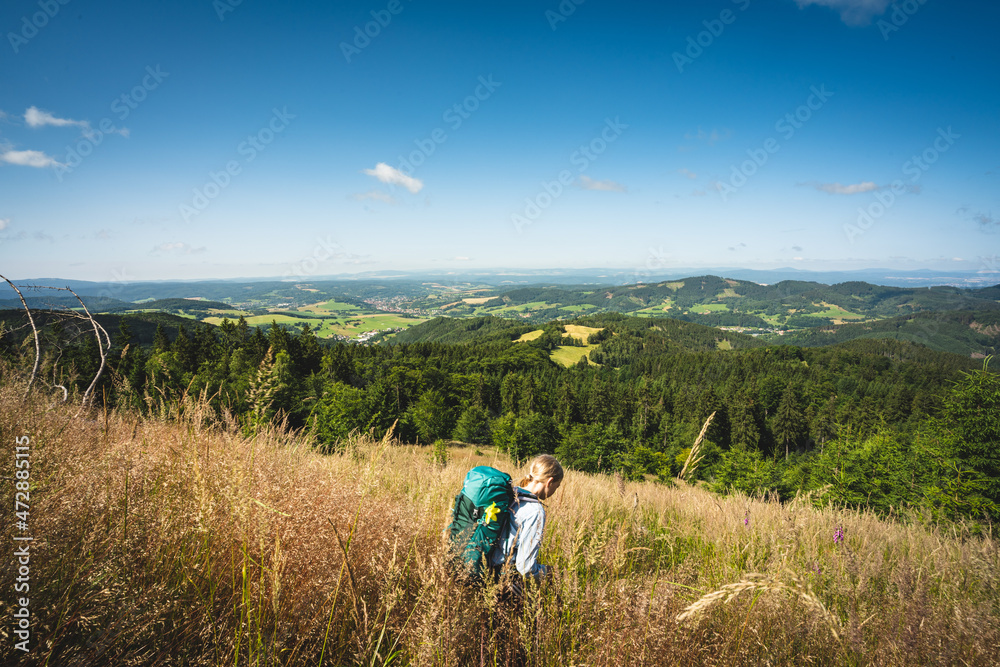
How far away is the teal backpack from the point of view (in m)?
2.28

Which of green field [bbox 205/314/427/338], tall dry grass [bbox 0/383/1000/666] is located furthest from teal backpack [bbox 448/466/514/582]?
green field [bbox 205/314/427/338]

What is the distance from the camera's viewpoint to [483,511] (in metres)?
2.33

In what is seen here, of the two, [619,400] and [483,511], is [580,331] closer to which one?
[619,400]

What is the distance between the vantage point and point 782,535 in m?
3.11

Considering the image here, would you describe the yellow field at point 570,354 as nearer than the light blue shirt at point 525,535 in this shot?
No

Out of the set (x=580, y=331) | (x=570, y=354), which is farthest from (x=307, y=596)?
(x=580, y=331)

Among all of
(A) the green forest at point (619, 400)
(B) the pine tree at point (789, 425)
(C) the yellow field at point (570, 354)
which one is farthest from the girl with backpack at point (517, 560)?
(C) the yellow field at point (570, 354)

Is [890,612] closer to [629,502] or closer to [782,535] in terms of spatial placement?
[782,535]

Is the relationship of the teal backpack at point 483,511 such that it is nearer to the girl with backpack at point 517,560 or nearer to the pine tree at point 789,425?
the girl with backpack at point 517,560

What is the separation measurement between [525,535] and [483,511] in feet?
1.01

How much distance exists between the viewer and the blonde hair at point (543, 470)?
2967mm

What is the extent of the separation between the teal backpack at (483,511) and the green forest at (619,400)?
6.21ft

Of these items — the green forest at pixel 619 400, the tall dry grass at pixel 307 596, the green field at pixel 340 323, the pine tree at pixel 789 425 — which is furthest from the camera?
the green field at pixel 340 323

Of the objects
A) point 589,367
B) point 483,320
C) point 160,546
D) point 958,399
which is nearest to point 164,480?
point 160,546
